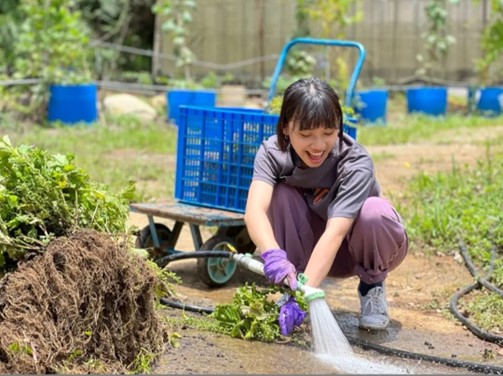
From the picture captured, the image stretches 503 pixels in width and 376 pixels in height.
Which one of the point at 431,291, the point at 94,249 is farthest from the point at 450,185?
the point at 94,249

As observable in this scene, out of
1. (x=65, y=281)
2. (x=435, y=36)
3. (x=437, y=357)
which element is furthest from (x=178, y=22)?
(x=65, y=281)

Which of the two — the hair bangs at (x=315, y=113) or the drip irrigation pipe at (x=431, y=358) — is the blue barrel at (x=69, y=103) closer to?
the hair bangs at (x=315, y=113)

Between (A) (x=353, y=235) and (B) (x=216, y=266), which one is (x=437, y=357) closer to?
(A) (x=353, y=235)

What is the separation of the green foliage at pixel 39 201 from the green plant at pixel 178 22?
9.75 m

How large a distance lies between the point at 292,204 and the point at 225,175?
104 centimetres

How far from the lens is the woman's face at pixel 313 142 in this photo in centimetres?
391

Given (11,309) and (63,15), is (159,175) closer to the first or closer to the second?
(63,15)

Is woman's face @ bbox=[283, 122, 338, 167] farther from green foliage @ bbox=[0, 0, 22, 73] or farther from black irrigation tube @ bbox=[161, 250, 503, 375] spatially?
green foliage @ bbox=[0, 0, 22, 73]

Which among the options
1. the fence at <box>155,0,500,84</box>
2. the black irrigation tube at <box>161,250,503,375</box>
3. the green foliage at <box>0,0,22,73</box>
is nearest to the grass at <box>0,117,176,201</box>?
the green foliage at <box>0,0,22,73</box>

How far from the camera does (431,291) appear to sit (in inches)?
203

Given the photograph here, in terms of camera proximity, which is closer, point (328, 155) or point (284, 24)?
point (328, 155)

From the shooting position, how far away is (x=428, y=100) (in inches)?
522

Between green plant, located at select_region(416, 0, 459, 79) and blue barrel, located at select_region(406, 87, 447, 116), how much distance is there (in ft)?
3.86

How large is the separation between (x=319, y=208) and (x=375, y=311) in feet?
1.75
